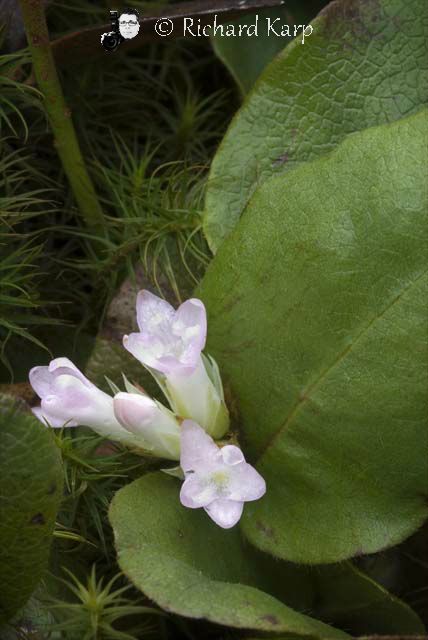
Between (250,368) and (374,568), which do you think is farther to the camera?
(374,568)

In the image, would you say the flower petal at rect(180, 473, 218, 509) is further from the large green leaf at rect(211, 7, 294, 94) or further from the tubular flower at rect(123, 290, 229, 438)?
the large green leaf at rect(211, 7, 294, 94)

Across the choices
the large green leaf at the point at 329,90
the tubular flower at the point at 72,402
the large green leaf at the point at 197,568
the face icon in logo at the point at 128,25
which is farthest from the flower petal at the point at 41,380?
the face icon in logo at the point at 128,25

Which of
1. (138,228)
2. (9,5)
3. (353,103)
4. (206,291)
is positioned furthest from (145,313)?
(9,5)

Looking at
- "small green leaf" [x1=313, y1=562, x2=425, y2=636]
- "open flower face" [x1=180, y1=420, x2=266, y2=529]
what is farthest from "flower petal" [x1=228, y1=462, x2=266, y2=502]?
"small green leaf" [x1=313, y1=562, x2=425, y2=636]

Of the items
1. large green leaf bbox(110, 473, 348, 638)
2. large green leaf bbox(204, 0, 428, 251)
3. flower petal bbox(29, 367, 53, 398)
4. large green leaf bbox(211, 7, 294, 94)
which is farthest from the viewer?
large green leaf bbox(211, 7, 294, 94)

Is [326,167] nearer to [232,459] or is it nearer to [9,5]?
[232,459]
